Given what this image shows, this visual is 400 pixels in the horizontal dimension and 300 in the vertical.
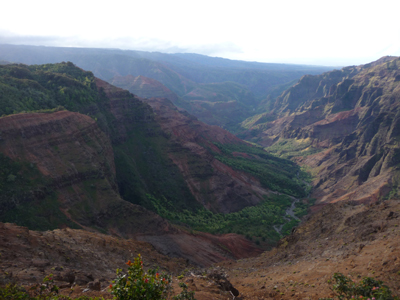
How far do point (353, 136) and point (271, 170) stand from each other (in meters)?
45.1

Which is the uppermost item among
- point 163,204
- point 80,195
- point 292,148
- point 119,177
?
point 80,195

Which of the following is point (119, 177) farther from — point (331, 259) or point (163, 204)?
point (331, 259)

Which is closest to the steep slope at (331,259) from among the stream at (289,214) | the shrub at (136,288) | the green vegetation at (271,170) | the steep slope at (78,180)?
the shrub at (136,288)

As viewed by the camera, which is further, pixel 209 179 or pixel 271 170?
pixel 271 170

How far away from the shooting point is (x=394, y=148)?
86500mm

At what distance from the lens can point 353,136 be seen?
121625 millimetres

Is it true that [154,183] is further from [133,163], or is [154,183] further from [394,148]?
[394,148]

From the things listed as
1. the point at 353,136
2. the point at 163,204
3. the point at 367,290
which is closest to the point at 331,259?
the point at 367,290

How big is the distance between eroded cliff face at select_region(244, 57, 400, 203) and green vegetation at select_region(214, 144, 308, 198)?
22.9ft

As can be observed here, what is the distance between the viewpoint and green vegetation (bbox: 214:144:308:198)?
93394mm

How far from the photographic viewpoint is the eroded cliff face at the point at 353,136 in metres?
86.2

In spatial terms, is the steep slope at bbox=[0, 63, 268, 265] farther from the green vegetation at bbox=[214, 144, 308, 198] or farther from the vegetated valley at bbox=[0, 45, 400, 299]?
the green vegetation at bbox=[214, 144, 308, 198]

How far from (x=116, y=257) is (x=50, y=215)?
1681 cm

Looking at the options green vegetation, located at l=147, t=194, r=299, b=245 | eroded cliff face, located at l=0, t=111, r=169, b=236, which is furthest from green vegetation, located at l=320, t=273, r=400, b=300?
green vegetation, located at l=147, t=194, r=299, b=245
